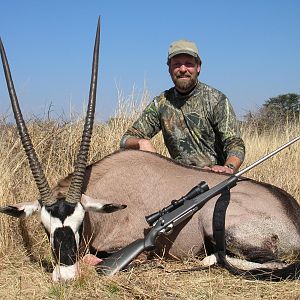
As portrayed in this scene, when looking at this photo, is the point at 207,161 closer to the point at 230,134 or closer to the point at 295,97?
the point at 230,134

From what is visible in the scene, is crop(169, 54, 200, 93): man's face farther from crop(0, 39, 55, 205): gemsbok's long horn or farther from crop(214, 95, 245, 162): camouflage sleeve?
crop(0, 39, 55, 205): gemsbok's long horn

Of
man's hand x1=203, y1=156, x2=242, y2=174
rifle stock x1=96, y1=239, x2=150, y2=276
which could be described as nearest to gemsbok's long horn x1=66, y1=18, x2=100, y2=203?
rifle stock x1=96, y1=239, x2=150, y2=276

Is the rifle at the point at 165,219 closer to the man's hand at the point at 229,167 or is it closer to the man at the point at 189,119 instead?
the man's hand at the point at 229,167

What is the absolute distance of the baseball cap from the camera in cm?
564

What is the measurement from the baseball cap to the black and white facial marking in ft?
8.25

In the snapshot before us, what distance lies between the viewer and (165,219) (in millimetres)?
3926

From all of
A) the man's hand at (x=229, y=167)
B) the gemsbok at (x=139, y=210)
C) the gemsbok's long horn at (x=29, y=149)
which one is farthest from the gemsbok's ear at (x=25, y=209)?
the man's hand at (x=229, y=167)

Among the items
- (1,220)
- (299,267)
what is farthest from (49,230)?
(299,267)

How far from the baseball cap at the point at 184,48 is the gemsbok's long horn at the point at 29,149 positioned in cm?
215

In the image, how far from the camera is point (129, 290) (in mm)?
3367

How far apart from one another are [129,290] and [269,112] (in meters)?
10.8

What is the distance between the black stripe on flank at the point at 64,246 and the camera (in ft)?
11.5

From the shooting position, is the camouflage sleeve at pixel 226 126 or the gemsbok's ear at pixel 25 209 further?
the camouflage sleeve at pixel 226 126

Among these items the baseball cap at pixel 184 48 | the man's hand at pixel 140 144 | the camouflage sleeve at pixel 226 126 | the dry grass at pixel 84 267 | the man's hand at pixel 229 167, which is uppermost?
the baseball cap at pixel 184 48
